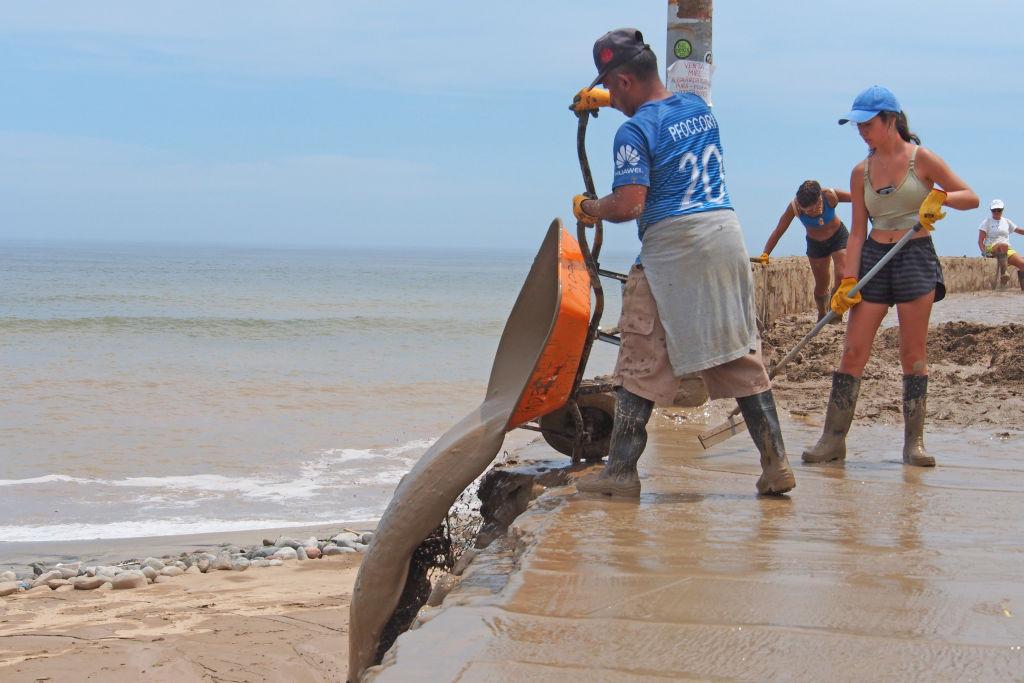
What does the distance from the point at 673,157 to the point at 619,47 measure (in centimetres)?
45

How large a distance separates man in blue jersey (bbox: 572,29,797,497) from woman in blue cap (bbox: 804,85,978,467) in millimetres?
1209

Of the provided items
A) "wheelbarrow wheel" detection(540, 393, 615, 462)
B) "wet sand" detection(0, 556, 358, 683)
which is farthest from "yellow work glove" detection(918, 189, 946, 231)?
"wet sand" detection(0, 556, 358, 683)

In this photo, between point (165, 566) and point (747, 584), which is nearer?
point (747, 584)

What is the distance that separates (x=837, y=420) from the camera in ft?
17.5

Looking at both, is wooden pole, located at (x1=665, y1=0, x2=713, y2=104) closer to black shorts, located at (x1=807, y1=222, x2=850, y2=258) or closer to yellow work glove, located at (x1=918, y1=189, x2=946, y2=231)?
yellow work glove, located at (x1=918, y1=189, x2=946, y2=231)

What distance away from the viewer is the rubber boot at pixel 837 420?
5.30 meters

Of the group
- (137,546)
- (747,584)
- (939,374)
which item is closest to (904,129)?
(747,584)

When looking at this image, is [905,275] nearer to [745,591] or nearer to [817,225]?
[745,591]

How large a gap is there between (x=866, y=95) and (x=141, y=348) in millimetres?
20429

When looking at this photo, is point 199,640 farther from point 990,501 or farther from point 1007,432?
point 1007,432

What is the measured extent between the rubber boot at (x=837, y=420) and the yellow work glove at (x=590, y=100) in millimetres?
2000

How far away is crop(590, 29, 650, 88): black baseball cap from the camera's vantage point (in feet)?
13.1

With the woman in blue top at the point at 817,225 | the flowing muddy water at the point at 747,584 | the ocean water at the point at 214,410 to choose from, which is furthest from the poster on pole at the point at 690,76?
the ocean water at the point at 214,410

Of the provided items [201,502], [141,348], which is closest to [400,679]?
[201,502]
